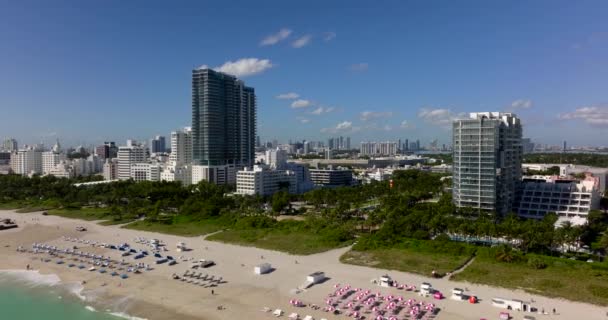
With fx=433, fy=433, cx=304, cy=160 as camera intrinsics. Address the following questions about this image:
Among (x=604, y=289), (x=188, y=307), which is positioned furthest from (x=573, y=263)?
(x=188, y=307)

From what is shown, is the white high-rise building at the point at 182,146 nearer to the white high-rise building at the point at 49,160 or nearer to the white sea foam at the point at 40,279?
the white high-rise building at the point at 49,160

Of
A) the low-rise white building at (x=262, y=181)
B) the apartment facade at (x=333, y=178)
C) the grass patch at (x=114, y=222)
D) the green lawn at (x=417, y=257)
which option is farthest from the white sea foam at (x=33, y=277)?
the apartment facade at (x=333, y=178)

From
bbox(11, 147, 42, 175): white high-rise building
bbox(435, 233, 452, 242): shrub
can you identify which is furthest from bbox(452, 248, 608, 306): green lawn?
bbox(11, 147, 42, 175): white high-rise building

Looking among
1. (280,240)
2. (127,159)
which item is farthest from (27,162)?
(280,240)

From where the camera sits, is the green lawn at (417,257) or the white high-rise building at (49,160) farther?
the white high-rise building at (49,160)

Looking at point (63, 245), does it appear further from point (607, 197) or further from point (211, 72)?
point (607, 197)
